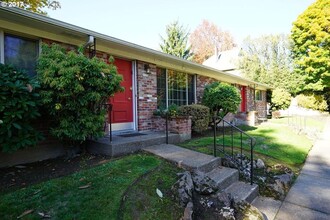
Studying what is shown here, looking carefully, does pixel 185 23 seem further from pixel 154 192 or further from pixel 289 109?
pixel 154 192

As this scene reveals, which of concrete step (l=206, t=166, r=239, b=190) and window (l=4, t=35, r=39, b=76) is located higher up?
window (l=4, t=35, r=39, b=76)

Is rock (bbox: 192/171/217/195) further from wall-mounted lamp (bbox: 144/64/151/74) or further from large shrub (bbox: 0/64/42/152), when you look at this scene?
wall-mounted lamp (bbox: 144/64/151/74)

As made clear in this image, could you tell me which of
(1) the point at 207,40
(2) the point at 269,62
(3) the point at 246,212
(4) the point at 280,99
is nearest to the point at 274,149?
(3) the point at 246,212

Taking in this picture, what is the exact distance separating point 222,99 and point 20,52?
6.22m

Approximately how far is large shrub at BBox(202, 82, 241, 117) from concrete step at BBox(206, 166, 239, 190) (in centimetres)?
414

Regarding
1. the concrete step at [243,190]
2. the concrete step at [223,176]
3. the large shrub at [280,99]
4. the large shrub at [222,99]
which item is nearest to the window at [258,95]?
the large shrub at [280,99]

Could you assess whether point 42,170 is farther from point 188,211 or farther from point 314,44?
Result: point 314,44

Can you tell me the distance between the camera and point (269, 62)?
80.4ft

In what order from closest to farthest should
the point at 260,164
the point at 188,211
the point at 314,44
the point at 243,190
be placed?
the point at 188,211, the point at 243,190, the point at 260,164, the point at 314,44

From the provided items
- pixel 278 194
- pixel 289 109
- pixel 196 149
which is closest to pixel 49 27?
pixel 196 149

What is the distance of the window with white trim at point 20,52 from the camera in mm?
3777

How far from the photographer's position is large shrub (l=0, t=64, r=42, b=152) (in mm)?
2916

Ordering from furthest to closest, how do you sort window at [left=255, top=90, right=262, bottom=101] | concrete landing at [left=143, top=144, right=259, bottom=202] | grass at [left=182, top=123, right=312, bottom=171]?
window at [left=255, top=90, right=262, bottom=101] → grass at [left=182, top=123, right=312, bottom=171] → concrete landing at [left=143, top=144, right=259, bottom=202]

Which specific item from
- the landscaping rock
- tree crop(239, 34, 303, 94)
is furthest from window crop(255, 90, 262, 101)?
the landscaping rock
